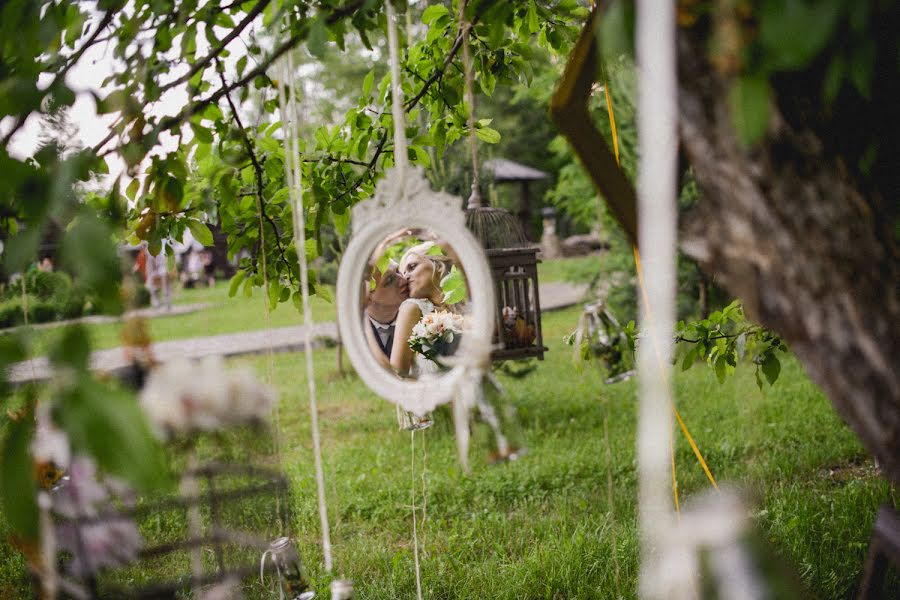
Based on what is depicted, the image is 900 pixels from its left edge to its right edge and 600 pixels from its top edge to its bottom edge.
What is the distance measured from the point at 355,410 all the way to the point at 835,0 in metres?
5.10

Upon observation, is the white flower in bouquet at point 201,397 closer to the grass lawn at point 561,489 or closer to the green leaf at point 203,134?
the grass lawn at point 561,489

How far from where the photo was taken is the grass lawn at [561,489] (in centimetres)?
278

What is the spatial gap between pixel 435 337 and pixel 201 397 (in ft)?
2.46

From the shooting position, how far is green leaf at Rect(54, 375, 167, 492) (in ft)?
2.64

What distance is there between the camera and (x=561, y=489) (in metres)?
3.76

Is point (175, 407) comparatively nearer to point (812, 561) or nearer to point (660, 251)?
point (660, 251)

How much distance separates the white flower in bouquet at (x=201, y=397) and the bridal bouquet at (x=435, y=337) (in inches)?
23.1

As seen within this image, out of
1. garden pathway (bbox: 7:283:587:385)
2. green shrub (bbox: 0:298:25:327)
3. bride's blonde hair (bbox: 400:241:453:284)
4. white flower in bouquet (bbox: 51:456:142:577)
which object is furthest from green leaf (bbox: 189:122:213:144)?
garden pathway (bbox: 7:283:587:385)

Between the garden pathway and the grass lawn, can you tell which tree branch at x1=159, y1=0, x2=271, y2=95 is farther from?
the garden pathway

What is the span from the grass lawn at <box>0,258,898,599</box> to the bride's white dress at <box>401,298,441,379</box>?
26cm

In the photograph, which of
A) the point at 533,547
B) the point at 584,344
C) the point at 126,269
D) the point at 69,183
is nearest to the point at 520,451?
the point at 584,344

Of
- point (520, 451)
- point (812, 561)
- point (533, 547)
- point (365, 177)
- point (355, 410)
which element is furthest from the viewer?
point (355, 410)

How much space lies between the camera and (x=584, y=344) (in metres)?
1.97

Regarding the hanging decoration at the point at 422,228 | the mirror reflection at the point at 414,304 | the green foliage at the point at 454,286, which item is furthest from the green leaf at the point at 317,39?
the green foliage at the point at 454,286
